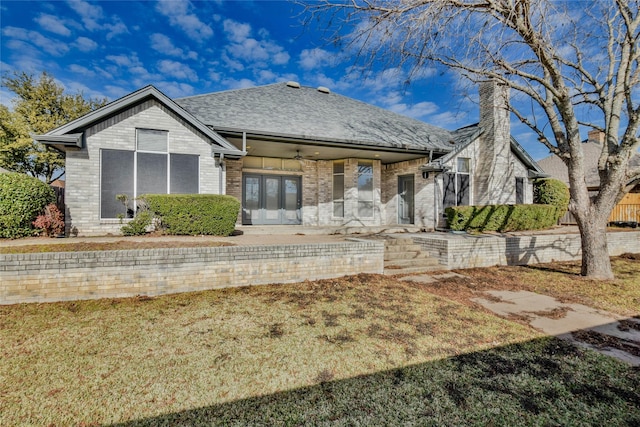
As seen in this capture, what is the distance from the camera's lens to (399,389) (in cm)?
255

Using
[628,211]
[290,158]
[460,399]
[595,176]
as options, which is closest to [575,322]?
[460,399]

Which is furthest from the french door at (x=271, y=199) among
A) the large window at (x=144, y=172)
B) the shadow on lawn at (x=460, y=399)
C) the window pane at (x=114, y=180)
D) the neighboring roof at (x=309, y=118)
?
the shadow on lawn at (x=460, y=399)

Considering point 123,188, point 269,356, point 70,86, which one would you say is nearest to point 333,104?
point 123,188

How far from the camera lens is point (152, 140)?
875 centimetres

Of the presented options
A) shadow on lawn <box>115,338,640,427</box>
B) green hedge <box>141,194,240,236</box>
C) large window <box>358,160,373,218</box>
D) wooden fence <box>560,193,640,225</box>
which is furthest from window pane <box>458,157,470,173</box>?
shadow on lawn <box>115,338,640,427</box>

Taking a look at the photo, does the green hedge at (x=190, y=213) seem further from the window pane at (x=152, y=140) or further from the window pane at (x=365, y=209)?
the window pane at (x=365, y=209)

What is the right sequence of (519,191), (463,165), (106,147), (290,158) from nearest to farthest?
(106,147) < (290,158) < (463,165) < (519,191)

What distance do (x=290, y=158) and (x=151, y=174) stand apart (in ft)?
19.2

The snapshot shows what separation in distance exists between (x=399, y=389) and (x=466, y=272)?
559cm

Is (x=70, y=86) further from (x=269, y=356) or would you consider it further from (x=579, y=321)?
(x=579, y=321)

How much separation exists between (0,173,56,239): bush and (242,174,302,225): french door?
21.1ft

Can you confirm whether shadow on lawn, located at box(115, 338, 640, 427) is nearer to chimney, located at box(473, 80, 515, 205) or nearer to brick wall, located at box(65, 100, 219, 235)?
brick wall, located at box(65, 100, 219, 235)

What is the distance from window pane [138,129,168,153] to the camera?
868 centimetres

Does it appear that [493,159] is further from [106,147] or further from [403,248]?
[106,147]
